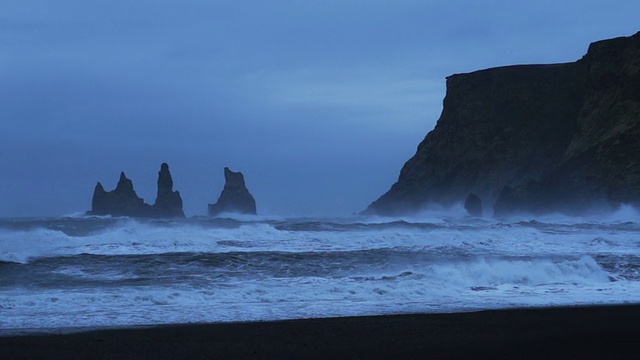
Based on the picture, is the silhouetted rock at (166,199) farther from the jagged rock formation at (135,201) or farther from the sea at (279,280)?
the sea at (279,280)

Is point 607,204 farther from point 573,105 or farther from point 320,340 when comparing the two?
point 320,340

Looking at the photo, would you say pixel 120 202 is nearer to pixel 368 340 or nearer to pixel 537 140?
pixel 537 140

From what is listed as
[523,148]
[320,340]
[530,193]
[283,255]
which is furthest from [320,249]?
[523,148]

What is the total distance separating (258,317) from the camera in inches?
426

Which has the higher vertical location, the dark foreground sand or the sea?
the sea

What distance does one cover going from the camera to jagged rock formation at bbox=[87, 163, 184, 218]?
76.9 m

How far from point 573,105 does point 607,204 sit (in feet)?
62.7

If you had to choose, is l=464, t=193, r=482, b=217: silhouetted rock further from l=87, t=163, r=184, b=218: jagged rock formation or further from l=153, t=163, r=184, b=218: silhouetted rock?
l=87, t=163, r=184, b=218: jagged rock formation

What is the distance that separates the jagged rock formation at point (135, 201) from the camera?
252ft

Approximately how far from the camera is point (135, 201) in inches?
3083

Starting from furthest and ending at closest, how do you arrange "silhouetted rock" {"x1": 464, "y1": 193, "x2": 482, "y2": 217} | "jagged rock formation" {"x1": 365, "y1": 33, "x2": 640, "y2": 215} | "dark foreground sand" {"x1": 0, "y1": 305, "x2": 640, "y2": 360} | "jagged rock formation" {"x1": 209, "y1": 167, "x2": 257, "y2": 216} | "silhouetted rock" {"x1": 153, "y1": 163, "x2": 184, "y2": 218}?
"jagged rock formation" {"x1": 209, "y1": 167, "x2": 257, "y2": 216} → "silhouetted rock" {"x1": 153, "y1": 163, "x2": 184, "y2": 218} → "silhouetted rock" {"x1": 464, "y1": 193, "x2": 482, "y2": 217} → "jagged rock formation" {"x1": 365, "y1": 33, "x2": 640, "y2": 215} → "dark foreground sand" {"x1": 0, "y1": 305, "x2": 640, "y2": 360}

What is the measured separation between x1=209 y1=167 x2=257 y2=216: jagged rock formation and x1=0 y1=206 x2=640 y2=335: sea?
2100 inches

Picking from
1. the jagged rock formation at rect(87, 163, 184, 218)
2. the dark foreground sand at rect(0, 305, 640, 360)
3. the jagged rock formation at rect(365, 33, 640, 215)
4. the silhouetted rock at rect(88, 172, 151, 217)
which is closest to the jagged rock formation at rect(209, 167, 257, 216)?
the jagged rock formation at rect(87, 163, 184, 218)

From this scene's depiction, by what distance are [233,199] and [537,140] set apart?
3061 centimetres
